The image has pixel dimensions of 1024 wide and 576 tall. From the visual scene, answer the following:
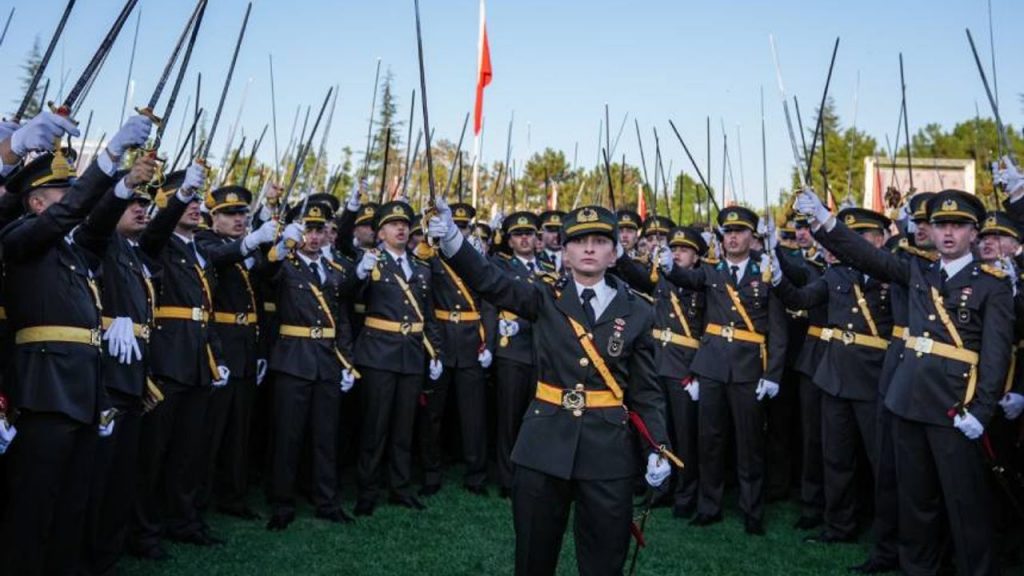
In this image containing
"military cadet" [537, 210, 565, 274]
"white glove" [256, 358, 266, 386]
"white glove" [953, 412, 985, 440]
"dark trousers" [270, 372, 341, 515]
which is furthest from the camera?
"military cadet" [537, 210, 565, 274]

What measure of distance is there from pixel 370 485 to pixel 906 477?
461cm

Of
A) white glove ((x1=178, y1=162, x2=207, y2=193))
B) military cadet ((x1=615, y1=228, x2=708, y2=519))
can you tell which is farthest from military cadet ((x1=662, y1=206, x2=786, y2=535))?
white glove ((x1=178, y1=162, x2=207, y2=193))

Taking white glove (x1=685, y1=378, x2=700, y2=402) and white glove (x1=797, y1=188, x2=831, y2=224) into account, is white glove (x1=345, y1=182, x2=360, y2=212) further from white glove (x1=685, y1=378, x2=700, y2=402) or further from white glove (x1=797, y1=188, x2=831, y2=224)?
white glove (x1=797, y1=188, x2=831, y2=224)

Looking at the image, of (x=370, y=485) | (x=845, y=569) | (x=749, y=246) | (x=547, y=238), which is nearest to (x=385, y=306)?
(x=370, y=485)

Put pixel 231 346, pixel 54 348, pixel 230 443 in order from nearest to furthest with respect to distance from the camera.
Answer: pixel 54 348 → pixel 231 346 → pixel 230 443

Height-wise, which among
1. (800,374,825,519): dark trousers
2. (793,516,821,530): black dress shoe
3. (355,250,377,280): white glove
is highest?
(355,250,377,280): white glove

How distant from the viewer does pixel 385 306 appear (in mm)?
8047

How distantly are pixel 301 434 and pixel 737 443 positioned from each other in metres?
4.11

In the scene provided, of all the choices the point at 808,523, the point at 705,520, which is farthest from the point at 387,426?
the point at 808,523

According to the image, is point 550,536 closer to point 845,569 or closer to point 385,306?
point 845,569

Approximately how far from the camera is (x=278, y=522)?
7156 mm

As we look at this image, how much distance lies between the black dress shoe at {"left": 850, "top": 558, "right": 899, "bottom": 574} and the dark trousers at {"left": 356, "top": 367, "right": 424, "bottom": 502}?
4.09 meters

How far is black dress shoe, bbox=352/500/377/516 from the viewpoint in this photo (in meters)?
7.72

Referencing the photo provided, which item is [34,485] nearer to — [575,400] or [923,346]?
[575,400]
